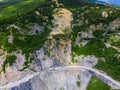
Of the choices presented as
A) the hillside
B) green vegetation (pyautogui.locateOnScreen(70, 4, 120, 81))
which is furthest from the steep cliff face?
green vegetation (pyautogui.locateOnScreen(70, 4, 120, 81))

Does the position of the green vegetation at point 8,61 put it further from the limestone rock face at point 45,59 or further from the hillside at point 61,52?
the limestone rock face at point 45,59

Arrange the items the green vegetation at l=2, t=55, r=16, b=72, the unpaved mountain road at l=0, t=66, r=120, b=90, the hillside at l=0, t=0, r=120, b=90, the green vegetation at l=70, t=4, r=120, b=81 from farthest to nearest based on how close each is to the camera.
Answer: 1. the green vegetation at l=2, t=55, r=16, b=72
2. the green vegetation at l=70, t=4, r=120, b=81
3. the hillside at l=0, t=0, r=120, b=90
4. the unpaved mountain road at l=0, t=66, r=120, b=90

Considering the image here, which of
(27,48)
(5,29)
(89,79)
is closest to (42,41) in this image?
(27,48)

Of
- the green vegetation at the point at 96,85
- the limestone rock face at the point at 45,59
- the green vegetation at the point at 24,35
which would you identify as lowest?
the green vegetation at the point at 96,85

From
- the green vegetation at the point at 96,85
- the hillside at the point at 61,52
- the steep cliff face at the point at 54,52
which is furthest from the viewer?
the steep cliff face at the point at 54,52

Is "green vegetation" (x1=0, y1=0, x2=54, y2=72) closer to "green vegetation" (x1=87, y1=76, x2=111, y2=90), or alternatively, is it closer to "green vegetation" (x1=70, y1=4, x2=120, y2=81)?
"green vegetation" (x1=70, y1=4, x2=120, y2=81)

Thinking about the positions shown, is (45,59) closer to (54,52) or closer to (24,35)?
(54,52)

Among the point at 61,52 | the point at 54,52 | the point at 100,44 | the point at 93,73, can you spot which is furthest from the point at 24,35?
the point at 93,73

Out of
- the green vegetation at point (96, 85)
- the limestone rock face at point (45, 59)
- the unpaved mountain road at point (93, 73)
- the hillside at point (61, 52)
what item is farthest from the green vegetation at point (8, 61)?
the green vegetation at point (96, 85)

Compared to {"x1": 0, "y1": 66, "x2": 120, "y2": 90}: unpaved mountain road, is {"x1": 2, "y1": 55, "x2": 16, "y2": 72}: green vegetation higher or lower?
higher
